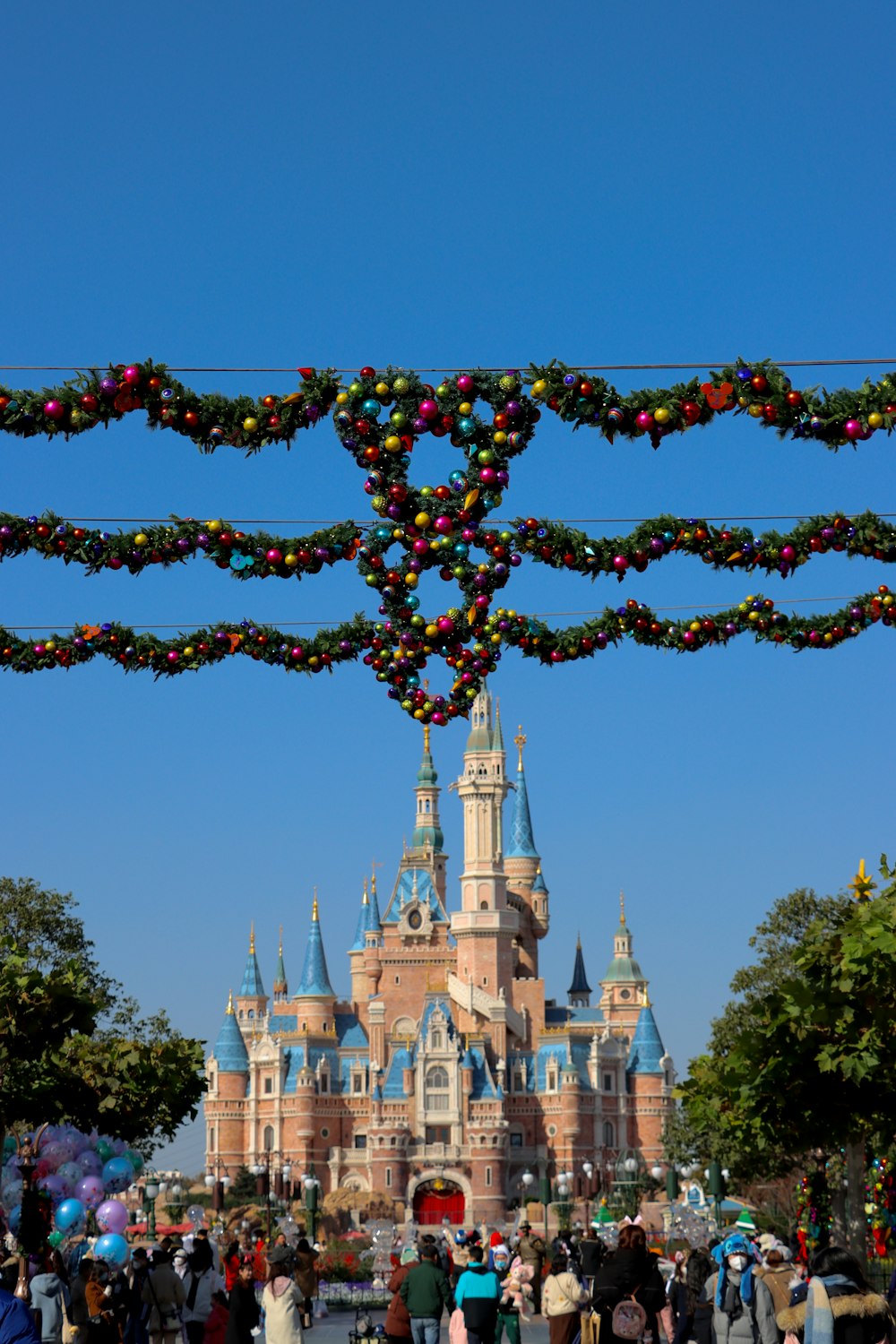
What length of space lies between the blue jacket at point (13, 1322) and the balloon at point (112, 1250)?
31.9 feet

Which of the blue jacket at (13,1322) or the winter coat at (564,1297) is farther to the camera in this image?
the winter coat at (564,1297)

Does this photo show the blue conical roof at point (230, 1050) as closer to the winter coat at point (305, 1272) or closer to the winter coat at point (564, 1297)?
the winter coat at point (305, 1272)

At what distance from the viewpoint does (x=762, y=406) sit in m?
11.2

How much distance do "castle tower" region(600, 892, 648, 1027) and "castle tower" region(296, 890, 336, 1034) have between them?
1681cm

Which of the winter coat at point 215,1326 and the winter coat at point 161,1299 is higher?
the winter coat at point 161,1299

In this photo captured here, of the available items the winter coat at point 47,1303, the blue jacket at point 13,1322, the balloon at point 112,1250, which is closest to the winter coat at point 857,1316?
the blue jacket at point 13,1322

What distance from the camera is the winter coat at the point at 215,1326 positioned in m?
14.0

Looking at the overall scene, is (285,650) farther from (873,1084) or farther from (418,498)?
(873,1084)

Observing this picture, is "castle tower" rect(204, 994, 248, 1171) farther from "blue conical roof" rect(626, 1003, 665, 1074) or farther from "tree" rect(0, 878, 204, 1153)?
"tree" rect(0, 878, 204, 1153)

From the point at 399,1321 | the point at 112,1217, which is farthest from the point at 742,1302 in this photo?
the point at 112,1217

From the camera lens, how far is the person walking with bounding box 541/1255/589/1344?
14391 millimetres

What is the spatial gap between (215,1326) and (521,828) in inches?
3586

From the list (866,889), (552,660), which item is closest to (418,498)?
(552,660)

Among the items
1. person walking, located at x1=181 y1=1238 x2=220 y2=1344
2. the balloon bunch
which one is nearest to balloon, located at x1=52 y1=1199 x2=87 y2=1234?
the balloon bunch
